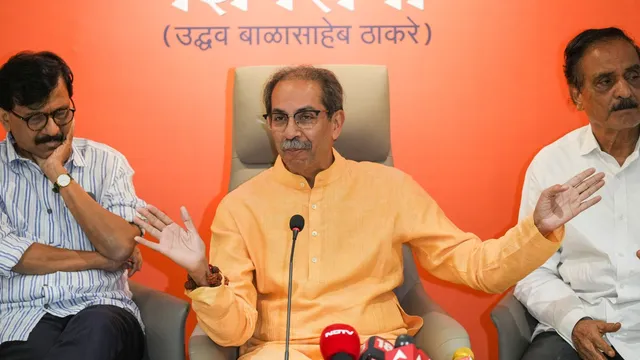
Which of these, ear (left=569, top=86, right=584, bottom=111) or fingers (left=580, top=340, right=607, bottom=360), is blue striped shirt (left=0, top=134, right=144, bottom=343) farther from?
ear (left=569, top=86, right=584, bottom=111)

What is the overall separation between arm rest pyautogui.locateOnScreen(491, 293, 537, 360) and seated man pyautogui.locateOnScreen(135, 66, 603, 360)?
154mm

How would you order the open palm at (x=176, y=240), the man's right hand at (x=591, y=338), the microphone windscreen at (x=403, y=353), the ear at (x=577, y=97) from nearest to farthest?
1. the microphone windscreen at (x=403, y=353)
2. the open palm at (x=176, y=240)
3. the man's right hand at (x=591, y=338)
4. the ear at (x=577, y=97)

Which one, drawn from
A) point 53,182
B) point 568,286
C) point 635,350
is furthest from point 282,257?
point 635,350

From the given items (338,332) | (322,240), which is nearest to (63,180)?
(322,240)

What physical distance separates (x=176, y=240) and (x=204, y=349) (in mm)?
307

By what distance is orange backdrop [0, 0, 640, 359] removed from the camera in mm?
3178

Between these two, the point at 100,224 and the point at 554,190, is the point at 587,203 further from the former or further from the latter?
the point at 100,224

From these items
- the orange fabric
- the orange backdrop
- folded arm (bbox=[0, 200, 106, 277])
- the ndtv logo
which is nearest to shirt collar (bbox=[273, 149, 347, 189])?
Answer: the orange fabric

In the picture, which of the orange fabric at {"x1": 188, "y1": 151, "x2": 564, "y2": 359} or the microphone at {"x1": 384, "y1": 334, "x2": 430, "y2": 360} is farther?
the orange fabric at {"x1": 188, "y1": 151, "x2": 564, "y2": 359}

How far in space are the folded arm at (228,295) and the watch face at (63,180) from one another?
461 mm

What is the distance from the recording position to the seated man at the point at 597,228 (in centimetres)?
220

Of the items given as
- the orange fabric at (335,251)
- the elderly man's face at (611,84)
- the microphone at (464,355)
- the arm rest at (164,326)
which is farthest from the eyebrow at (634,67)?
the arm rest at (164,326)

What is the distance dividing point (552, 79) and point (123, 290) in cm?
196

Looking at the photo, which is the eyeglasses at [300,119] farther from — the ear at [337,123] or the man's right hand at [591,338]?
the man's right hand at [591,338]
